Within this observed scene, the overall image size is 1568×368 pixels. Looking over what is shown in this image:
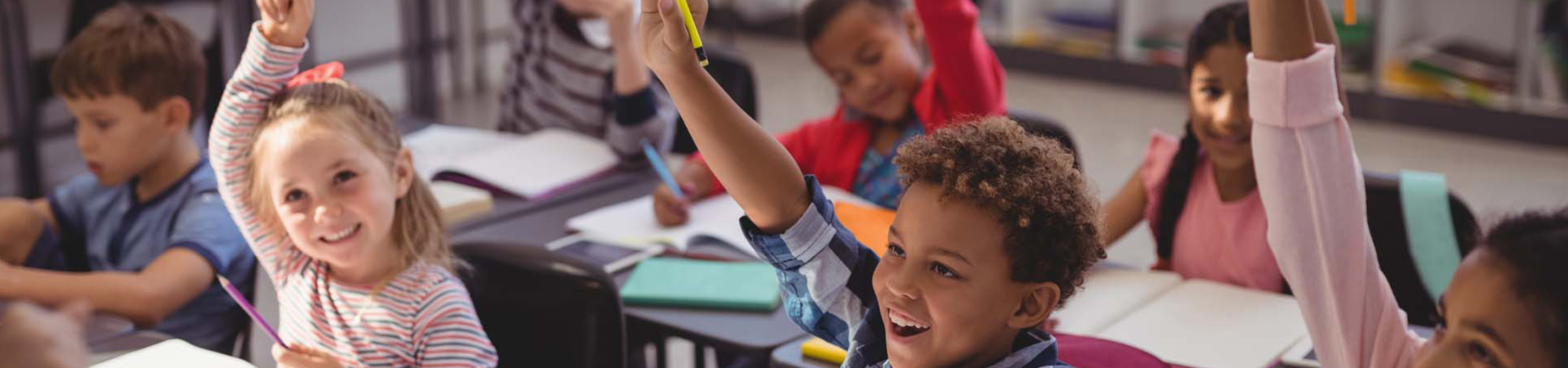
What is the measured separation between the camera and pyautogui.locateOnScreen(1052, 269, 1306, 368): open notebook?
1646 mm

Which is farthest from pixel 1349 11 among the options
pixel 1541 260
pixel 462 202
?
pixel 462 202

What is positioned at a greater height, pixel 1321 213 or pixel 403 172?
pixel 1321 213

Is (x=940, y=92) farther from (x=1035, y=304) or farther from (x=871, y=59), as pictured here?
(x=1035, y=304)

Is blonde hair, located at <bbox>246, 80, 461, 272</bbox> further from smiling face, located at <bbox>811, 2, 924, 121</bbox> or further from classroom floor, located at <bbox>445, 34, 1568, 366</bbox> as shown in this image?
classroom floor, located at <bbox>445, 34, 1568, 366</bbox>

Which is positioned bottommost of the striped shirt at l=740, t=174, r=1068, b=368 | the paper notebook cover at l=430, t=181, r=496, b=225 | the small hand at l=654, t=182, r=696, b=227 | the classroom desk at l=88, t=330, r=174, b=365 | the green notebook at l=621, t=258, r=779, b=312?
the paper notebook cover at l=430, t=181, r=496, b=225

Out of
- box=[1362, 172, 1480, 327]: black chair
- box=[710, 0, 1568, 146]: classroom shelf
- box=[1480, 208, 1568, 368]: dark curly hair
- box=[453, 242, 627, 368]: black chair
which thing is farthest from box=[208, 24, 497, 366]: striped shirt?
box=[710, 0, 1568, 146]: classroom shelf

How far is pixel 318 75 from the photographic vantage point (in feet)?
5.47

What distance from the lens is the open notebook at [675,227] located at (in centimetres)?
215

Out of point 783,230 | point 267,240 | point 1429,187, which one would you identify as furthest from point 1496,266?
point 267,240

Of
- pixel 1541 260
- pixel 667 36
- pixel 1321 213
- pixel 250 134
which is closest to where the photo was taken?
pixel 1541 260

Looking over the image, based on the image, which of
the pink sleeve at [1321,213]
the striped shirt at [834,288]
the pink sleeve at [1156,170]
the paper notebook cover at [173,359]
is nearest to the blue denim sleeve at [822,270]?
the striped shirt at [834,288]

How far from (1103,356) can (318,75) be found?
908 millimetres

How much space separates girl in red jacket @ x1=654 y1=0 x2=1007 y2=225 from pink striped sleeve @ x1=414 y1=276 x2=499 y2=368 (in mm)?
646

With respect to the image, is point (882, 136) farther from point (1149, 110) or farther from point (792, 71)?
point (792, 71)
